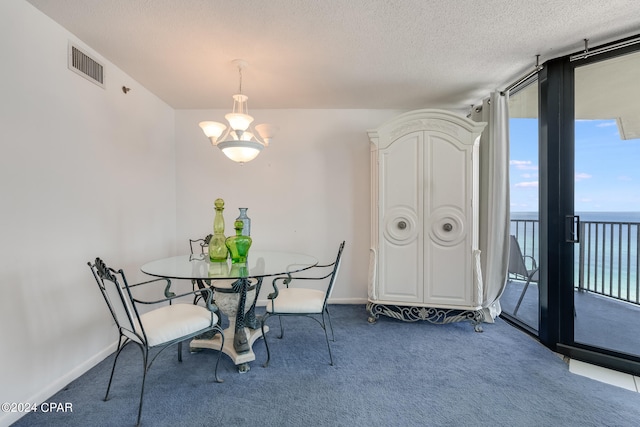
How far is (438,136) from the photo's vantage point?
2.64 metres

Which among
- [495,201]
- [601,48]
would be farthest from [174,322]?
[601,48]

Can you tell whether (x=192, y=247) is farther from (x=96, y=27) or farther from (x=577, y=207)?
(x=577, y=207)

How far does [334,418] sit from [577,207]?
2.44m

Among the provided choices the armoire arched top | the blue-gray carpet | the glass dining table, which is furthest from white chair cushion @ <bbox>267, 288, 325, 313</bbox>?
the armoire arched top

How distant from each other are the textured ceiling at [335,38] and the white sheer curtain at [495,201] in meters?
0.34

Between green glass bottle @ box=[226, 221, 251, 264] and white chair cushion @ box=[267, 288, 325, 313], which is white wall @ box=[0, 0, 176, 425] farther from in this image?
white chair cushion @ box=[267, 288, 325, 313]

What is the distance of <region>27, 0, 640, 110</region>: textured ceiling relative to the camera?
5.29ft

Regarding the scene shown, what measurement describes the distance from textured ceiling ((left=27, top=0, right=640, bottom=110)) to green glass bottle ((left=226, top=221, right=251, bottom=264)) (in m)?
1.37

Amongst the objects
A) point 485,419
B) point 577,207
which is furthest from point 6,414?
point 577,207

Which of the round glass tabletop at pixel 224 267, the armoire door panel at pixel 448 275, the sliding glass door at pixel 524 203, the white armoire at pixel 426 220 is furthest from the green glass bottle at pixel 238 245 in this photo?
the sliding glass door at pixel 524 203

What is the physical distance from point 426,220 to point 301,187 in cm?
152

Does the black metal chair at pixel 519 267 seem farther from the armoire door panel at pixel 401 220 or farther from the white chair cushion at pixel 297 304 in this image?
the white chair cushion at pixel 297 304

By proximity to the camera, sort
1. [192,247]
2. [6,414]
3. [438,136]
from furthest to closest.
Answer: [192,247]
[438,136]
[6,414]

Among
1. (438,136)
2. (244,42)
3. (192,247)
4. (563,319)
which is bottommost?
(563,319)
